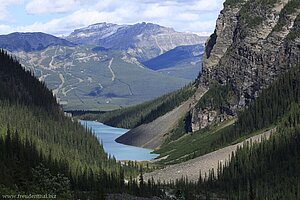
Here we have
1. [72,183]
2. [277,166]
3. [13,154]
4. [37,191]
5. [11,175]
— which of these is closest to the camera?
[37,191]

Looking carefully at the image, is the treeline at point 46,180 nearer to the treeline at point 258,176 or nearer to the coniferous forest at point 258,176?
the coniferous forest at point 258,176

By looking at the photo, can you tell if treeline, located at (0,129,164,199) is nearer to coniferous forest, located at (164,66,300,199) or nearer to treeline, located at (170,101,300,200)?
coniferous forest, located at (164,66,300,199)

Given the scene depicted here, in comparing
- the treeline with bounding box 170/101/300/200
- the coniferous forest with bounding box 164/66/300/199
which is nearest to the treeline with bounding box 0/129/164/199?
the coniferous forest with bounding box 164/66/300/199

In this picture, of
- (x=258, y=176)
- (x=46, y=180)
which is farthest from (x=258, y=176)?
(x=46, y=180)

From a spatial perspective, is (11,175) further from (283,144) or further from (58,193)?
(283,144)

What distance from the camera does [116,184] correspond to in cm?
15350

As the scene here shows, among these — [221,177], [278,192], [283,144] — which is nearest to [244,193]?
[278,192]

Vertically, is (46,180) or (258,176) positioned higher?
(46,180)

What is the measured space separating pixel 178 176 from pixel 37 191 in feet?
345

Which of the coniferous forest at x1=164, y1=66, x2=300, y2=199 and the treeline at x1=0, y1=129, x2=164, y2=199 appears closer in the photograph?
the treeline at x1=0, y1=129, x2=164, y2=199

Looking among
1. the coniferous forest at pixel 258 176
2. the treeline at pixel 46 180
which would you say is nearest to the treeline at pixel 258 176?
the coniferous forest at pixel 258 176

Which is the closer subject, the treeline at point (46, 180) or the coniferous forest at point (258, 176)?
the treeline at point (46, 180)

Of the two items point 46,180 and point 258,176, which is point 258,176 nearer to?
point 258,176

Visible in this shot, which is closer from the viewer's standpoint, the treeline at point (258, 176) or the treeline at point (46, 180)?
the treeline at point (46, 180)
